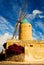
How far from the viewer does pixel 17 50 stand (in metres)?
28.3

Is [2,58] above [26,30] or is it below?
below

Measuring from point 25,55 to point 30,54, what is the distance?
3.02 feet

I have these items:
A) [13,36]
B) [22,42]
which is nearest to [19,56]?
[22,42]

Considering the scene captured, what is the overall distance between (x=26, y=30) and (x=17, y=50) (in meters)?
5.62

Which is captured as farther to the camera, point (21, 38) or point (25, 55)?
point (21, 38)

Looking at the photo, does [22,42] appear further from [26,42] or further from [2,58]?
[2,58]

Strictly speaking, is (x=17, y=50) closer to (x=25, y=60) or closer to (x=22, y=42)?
(x=25, y=60)

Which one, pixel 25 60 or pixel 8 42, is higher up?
pixel 8 42

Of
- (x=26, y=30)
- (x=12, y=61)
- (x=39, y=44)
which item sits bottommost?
(x=12, y=61)

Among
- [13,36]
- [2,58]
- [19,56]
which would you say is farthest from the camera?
[13,36]

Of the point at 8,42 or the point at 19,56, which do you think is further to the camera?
the point at 8,42

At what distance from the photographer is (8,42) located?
105 feet

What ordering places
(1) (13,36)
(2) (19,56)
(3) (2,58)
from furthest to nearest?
(1) (13,36)
(3) (2,58)
(2) (19,56)

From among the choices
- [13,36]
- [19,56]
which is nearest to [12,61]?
[19,56]
